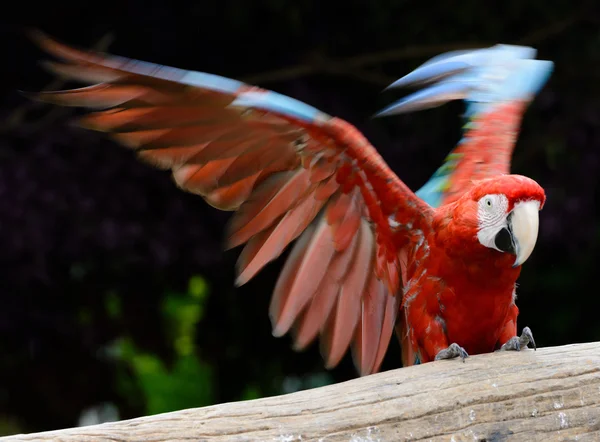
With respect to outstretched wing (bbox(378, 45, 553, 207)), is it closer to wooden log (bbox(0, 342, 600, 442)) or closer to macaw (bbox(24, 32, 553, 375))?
macaw (bbox(24, 32, 553, 375))

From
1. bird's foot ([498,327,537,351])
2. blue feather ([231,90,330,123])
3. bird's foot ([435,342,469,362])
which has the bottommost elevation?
bird's foot ([498,327,537,351])

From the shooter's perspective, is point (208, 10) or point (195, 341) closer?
point (208, 10)

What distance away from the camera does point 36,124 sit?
2.96m

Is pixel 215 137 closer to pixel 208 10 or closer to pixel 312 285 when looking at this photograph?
pixel 312 285

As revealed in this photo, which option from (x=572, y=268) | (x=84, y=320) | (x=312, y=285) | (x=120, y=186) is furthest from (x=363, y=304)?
(x=572, y=268)

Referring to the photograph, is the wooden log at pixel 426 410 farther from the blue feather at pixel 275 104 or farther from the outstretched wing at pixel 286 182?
the blue feather at pixel 275 104

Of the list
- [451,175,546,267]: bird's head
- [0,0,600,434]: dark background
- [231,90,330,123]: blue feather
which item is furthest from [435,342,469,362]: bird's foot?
[0,0,600,434]: dark background

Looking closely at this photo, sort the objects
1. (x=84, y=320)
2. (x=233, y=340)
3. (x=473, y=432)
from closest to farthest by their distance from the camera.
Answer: (x=473, y=432), (x=84, y=320), (x=233, y=340)

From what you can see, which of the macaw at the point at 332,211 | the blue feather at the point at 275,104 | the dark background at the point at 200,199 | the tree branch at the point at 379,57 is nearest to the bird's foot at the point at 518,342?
the macaw at the point at 332,211

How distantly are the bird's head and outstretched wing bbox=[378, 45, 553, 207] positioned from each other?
340 millimetres

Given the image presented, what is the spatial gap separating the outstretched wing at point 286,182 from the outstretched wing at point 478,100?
291 mm

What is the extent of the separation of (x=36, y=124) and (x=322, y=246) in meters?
1.24

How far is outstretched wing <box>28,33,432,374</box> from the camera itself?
6.15 ft

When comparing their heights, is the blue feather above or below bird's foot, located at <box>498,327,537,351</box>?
above
